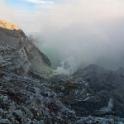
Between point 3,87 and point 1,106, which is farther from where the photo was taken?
point 3,87

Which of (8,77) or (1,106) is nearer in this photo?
(1,106)

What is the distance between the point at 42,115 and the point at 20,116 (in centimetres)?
740

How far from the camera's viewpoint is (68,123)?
102 m

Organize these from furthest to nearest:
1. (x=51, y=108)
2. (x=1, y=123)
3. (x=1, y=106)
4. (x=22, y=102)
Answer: (x=51, y=108) → (x=22, y=102) → (x=1, y=106) → (x=1, y=123)

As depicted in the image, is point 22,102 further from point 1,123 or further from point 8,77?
point 8,77

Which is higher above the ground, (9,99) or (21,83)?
(21,83)

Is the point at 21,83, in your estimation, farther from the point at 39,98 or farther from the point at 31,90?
the point at 39,98

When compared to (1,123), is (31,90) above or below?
above

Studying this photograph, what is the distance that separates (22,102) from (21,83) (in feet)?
74.8

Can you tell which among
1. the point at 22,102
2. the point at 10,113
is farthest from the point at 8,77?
the point at 10,113

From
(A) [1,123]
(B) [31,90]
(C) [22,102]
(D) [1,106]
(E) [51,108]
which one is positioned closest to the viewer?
(A) [1,123]

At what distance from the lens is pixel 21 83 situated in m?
116

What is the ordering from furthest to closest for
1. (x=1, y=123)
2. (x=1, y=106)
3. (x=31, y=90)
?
(x=31, y=90) → (x=1, y=106) → (x=1, y=123)

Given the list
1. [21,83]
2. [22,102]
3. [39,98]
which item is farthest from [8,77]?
[22,102]
